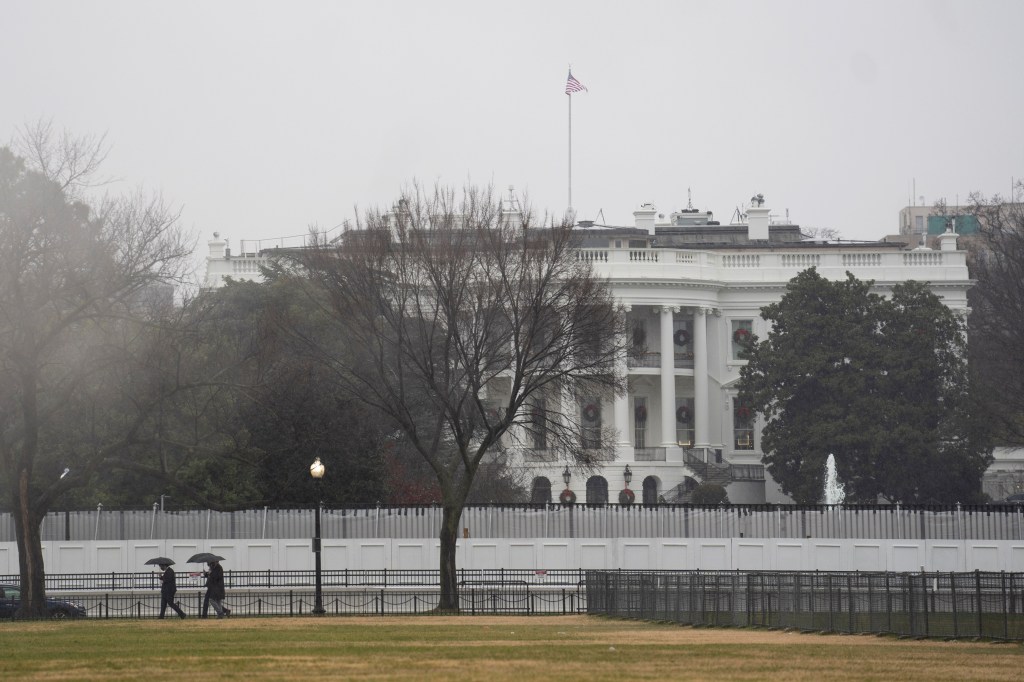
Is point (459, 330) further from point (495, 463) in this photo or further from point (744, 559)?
point (495, 463)

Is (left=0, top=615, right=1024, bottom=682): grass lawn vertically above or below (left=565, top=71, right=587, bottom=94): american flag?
below

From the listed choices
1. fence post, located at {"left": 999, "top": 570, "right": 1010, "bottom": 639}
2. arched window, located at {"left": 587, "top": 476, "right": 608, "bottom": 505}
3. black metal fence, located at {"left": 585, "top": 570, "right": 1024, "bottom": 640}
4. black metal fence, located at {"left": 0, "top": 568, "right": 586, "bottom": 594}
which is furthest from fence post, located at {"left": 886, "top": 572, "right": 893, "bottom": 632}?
arched window, located at {"left": 587, "top": 476, "right": 608, "bottom": 505}

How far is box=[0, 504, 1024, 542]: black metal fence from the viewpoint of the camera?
2015 inches

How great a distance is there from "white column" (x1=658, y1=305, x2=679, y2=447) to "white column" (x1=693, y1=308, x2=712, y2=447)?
1.23m

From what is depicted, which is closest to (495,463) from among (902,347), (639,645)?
(902,347)

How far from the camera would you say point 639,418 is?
10112 centimetres

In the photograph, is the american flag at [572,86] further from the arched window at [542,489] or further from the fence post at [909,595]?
the fence post at [909,595]

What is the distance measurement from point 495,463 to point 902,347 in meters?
18.8

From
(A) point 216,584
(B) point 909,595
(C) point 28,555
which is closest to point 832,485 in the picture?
(A) point 216,584

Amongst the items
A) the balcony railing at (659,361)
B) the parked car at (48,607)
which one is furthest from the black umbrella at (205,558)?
the balcony railing at (659,361)

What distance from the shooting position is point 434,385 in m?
48.2

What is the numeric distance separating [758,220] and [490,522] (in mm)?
58927

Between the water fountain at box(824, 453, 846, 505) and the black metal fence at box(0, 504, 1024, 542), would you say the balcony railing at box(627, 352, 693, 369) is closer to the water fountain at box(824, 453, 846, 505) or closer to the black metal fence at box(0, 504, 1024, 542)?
the water fountain at box(824, 453, 846, 505)

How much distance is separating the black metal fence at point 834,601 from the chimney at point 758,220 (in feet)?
228
